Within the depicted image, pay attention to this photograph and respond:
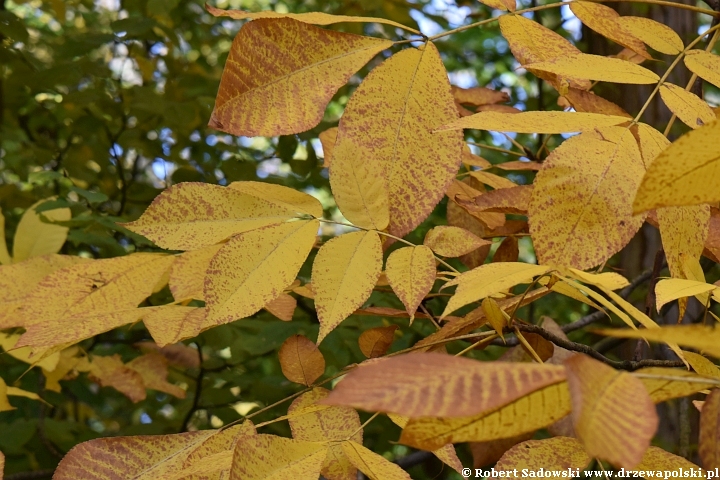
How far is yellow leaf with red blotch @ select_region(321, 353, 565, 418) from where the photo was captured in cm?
23

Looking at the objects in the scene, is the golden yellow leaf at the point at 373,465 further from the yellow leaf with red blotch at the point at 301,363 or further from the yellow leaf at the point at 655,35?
the yellow leaf at the point at 655,35

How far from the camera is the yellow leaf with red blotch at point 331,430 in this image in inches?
17.6

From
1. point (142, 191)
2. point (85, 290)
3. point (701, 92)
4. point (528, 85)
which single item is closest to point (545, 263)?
point (85, 290)

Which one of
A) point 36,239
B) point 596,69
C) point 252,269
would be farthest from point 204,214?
point 36,239

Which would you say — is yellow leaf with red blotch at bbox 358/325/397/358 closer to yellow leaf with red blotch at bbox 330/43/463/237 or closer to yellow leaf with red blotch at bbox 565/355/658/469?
yellow leaf with red blotch at bbox 330/43/463/237

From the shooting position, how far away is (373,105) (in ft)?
1.56

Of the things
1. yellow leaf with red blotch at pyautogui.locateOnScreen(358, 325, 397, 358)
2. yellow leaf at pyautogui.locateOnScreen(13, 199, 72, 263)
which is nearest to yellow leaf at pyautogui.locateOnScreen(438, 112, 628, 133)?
yellow leaf with red blotch at pyautogui.locateOnScreen(358, 325, 397, 358)

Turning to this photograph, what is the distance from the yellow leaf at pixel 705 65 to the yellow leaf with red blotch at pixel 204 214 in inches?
11.1

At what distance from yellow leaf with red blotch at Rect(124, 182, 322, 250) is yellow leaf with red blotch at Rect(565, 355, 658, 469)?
27 centimetres

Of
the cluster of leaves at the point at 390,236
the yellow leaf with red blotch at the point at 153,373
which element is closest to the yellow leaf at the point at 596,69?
the cluster of leaves at the point at 390,236

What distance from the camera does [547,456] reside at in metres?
0.40

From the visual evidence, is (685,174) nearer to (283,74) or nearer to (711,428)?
(711,428)

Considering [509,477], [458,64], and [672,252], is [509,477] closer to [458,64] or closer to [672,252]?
[672,252]

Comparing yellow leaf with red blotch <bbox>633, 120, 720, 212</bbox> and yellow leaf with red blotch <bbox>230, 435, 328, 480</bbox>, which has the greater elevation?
yellow leaf with red blotch <bbox>633, 120, 720, 212</bbox>
